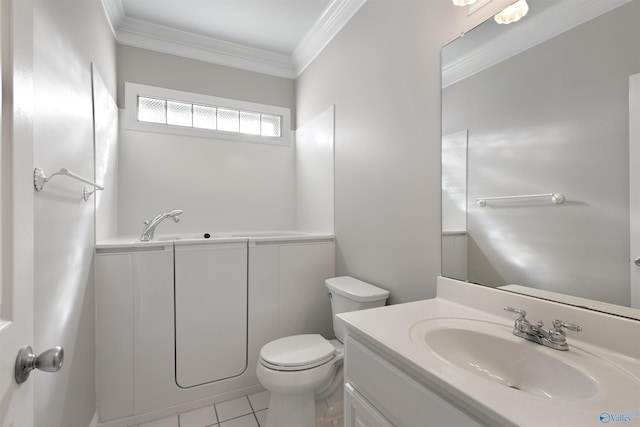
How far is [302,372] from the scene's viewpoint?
56.7 inches

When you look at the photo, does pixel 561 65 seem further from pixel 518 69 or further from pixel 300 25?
pixel 300 25

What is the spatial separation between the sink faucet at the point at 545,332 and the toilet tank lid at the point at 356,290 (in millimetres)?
770

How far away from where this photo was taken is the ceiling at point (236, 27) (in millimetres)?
2074

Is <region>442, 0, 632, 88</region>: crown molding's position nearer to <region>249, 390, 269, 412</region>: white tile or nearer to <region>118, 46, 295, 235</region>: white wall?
<region>118, 46, 295, 235</region>: white wall

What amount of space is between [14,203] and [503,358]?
1.27 metres

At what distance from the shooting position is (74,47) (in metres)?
1.34

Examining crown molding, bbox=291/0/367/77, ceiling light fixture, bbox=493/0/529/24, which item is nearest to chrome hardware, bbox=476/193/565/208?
ceiling light fixture, bbox=493/0/529/24

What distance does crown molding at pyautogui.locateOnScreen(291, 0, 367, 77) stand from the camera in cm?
200

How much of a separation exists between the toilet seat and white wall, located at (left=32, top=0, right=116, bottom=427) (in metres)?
0.86

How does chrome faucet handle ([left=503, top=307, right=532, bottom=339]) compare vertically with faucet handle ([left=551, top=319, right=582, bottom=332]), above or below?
below

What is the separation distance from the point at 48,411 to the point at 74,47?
1534mm

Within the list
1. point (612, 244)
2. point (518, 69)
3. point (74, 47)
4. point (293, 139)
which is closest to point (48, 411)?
point (74, 47)

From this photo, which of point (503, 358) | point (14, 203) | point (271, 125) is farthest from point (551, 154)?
point (271, 125)

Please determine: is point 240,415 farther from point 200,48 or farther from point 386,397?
point 200,48
